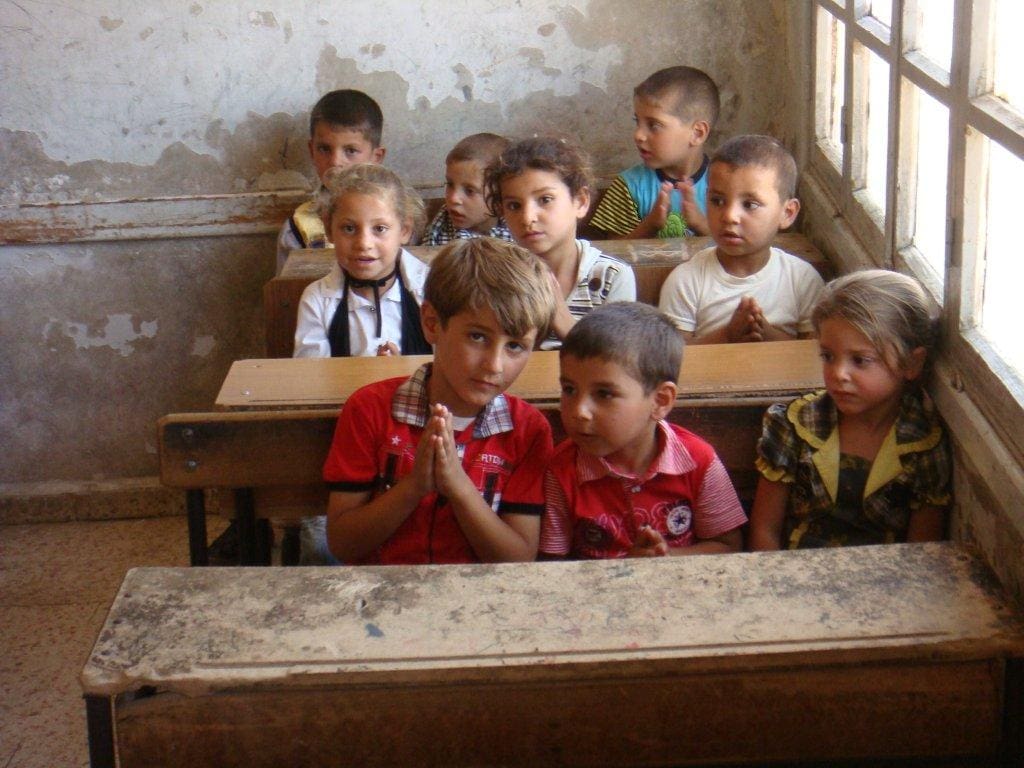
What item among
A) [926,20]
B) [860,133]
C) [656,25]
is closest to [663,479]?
[926,20]

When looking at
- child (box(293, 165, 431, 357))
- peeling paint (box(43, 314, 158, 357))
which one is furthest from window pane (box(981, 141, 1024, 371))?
peeling paint (box(43, 314, 158, 357))

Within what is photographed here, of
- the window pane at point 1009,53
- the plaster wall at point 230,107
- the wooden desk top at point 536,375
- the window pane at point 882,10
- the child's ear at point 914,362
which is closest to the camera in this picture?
the window pane at point 1009,53

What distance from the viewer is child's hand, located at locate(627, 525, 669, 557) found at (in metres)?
2.09

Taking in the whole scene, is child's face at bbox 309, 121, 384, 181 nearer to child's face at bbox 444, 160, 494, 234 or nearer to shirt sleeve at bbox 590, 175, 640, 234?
child's face at bbox 444, 160, 494, 234

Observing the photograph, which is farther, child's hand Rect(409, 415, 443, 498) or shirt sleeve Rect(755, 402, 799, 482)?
shirt sleeve Rect(755, 402, 799, 482)

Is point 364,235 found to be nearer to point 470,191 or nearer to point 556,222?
point 556,222

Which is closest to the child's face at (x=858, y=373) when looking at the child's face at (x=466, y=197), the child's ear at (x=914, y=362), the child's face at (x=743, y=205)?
the child's ear at (x=914, y=362)

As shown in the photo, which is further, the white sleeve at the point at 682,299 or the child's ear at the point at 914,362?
the white sleeve at the point at 682,299

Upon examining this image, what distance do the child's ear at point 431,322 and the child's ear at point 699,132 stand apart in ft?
5.90

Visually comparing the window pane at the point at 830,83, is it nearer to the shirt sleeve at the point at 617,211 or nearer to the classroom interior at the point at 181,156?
→ the classroom interior at the point at 181,156

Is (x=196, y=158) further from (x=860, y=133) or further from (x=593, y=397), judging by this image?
(x=593, y=397)

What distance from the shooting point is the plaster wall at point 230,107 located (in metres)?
4.09

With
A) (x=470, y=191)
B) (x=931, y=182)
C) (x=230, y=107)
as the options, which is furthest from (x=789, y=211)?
(x=230, y=107)

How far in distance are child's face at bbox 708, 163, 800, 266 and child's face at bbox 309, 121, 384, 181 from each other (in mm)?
1265
